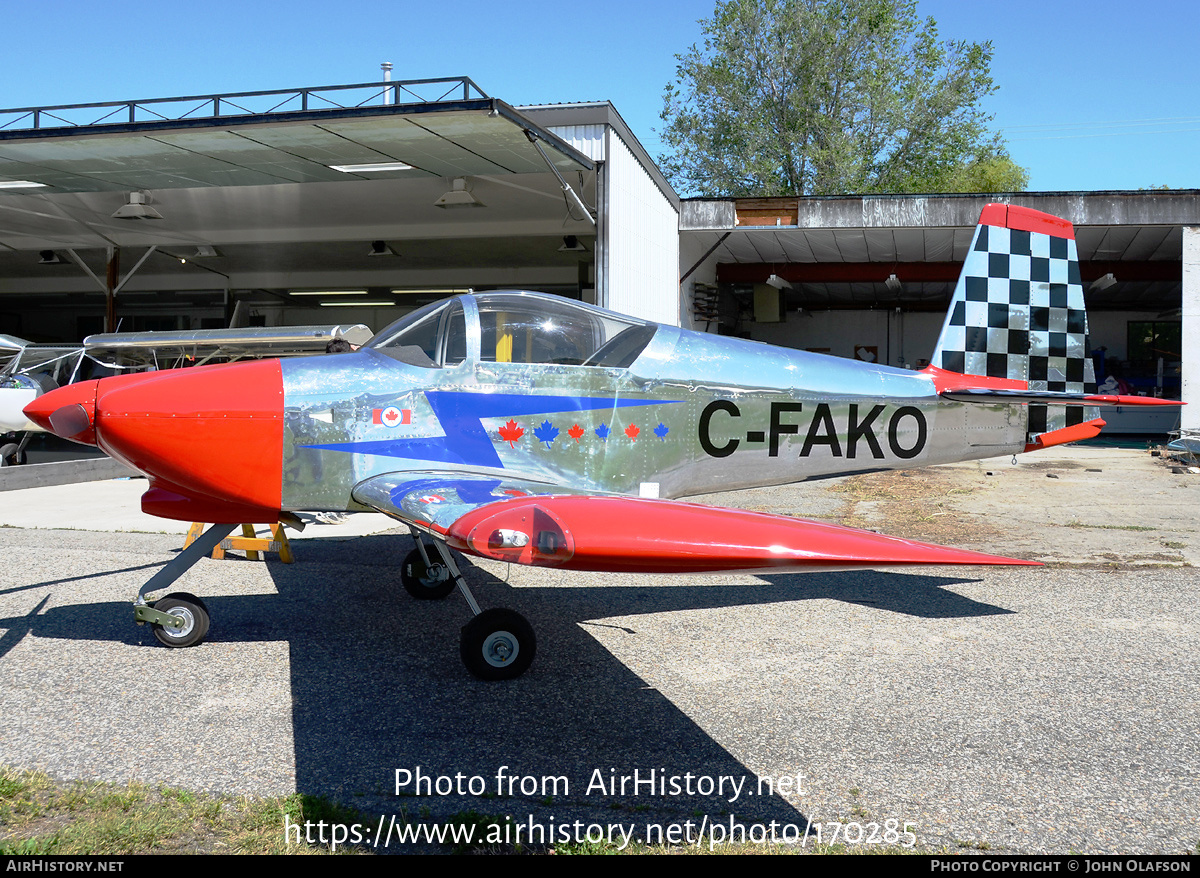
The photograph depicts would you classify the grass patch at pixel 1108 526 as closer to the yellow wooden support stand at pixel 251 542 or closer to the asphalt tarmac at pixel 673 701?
the asphalt tarmac at pixel 673 701

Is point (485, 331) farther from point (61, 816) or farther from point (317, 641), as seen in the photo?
point (61, 816)

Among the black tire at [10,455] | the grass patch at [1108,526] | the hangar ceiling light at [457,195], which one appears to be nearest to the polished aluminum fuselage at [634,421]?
the grass patch at [1108,526]

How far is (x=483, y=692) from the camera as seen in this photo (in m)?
4.04

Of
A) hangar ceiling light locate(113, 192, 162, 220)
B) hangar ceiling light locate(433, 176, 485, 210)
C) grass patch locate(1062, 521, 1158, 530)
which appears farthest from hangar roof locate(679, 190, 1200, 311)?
hangar ceiling light locate(113, 192, 162, 220)

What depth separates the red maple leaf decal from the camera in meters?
4.51

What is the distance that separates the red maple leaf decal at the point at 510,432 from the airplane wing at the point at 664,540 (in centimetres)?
119

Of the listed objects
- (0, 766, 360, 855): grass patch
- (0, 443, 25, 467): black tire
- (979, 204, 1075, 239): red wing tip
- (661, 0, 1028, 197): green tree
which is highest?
(661, 0, 1028, 197): green tree

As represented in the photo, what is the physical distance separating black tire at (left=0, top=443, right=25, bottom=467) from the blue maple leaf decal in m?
12.9

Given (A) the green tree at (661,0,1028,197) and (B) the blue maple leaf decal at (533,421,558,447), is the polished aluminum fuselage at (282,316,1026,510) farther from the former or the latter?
(A) the green tree at (661,0,1028,197)

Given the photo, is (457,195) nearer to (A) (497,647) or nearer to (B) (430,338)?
(B) (430,338)

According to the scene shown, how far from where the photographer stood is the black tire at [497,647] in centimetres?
418

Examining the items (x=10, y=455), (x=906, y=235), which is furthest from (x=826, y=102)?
(x=10, y=455)

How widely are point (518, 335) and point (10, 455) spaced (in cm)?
1305

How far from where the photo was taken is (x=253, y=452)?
4207 millimetres
